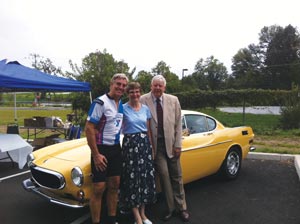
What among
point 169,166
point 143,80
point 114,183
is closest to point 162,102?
point 169,166

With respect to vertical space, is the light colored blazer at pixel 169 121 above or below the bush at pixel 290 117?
above

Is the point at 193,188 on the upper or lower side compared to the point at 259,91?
lower

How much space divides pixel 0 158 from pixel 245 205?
18.1 feet

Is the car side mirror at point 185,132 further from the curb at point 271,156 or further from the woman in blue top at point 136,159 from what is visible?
the curb at point 271,156

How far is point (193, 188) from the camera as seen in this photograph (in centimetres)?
553

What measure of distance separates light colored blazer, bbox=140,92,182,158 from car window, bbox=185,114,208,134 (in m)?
0.98

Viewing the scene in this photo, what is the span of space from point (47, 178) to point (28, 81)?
14.3ft

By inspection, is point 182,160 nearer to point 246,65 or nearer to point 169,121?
point 169,121

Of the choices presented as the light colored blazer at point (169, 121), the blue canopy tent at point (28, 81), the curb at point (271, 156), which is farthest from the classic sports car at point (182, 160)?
the blue canopy tent at point (28, 81)

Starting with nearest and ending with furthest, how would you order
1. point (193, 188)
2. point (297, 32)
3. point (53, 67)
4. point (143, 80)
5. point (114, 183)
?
point (114, 183)
point (193, 188)
point (143, 80)
point (53, 67)
point (297, 32)

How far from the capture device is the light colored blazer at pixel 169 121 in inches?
161

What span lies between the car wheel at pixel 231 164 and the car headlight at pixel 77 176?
9.70 ft

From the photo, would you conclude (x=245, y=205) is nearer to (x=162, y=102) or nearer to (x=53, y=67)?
(x=162, y=102)

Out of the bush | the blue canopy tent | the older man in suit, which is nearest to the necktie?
the older man in suit
